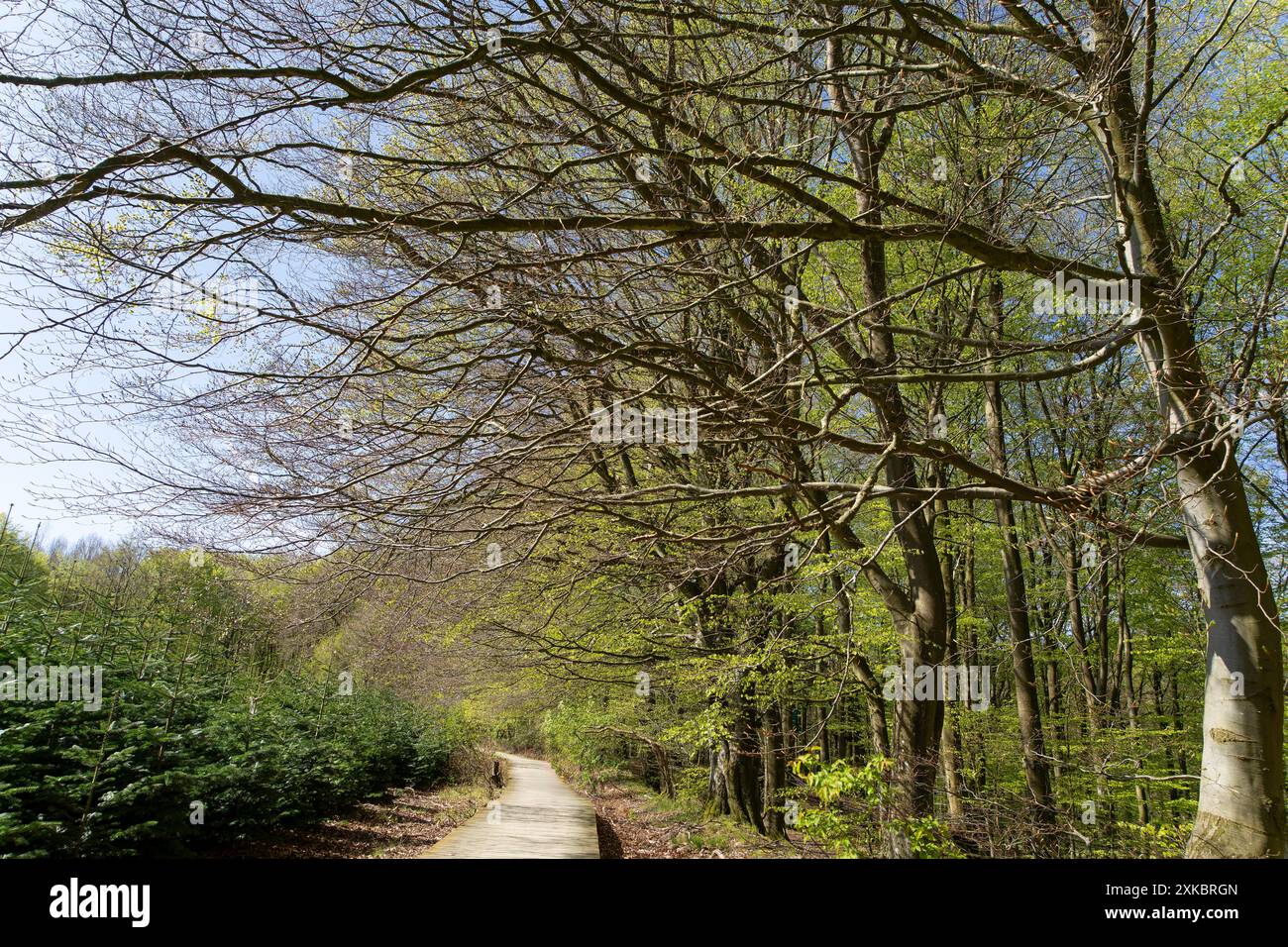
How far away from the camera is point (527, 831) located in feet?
34.8

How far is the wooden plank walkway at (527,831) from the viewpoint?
348 inches

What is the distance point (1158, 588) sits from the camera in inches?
544

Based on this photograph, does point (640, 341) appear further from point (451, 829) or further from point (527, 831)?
point (451, 829)

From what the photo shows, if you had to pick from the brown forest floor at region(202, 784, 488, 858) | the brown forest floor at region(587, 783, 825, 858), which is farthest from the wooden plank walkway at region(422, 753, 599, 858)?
the brown forest floor at region(202, 784, 488, 858)

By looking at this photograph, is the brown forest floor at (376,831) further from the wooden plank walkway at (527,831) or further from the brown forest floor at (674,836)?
the brown forest floor at (674,836)

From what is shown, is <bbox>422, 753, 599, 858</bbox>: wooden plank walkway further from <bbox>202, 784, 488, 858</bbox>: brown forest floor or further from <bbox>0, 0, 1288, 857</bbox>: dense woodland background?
<bbox>0, 0, 1288, 857</bbox>: dense woodland background

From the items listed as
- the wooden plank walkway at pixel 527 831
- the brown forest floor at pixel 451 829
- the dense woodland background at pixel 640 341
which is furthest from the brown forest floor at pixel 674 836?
the dense woodland background at pixel 640 341

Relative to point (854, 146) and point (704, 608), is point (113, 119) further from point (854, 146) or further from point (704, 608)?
point (704, 608)

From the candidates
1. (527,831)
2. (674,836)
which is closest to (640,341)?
(527,831)

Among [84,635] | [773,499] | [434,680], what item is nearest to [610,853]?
[434,680]

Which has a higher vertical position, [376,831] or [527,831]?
[527,831]

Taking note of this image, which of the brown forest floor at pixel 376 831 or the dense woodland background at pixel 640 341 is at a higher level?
the dense woodland background at pixel 640 341

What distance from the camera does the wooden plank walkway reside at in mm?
8836

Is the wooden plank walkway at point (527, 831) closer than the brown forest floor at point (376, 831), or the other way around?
the wooden plank walkway at point (527, 831)
